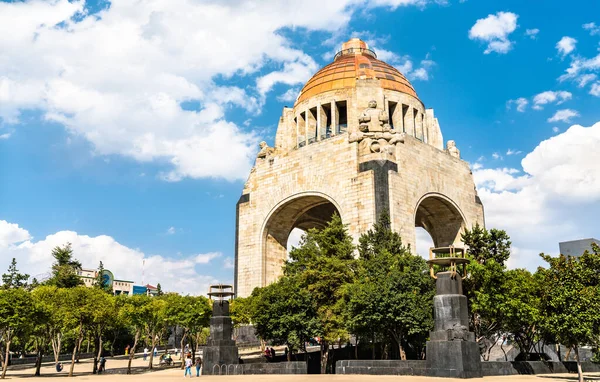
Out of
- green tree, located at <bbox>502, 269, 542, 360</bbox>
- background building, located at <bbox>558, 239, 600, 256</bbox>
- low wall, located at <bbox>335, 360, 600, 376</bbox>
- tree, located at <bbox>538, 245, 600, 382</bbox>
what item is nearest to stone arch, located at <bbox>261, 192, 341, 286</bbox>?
green tree, located at <bbox>502, 269, 542, 360</bbox>

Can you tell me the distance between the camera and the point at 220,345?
17.2 metres

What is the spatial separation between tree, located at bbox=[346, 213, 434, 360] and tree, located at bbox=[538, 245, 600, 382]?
3.51 m

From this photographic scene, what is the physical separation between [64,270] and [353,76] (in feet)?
72.8

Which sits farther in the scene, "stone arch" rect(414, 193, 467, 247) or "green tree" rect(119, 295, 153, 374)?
"stone arch" rect(414, 193, 467, 247)

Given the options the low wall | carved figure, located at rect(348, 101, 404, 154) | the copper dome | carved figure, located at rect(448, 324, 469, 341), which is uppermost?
the copper dome

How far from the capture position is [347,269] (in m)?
20.0

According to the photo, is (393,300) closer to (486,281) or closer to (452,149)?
(486,281)

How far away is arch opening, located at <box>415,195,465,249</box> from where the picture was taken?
29.3m

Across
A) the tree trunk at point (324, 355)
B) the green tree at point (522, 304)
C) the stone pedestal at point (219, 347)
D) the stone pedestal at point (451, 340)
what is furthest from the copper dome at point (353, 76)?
the stone pedestal at point (451, 340)

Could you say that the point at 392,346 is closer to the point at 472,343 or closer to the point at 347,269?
the point at 347,269

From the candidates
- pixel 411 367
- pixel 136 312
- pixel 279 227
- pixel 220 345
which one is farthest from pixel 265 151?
pixel 411 367

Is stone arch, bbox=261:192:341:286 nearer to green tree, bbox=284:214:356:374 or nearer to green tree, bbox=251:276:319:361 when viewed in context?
green tree, bbox=284:214:356:374

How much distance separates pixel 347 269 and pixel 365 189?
20.3 feet

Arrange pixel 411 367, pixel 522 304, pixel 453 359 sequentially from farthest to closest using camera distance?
pixel 522 304 → pixel 411 367 → pixel 453 359
